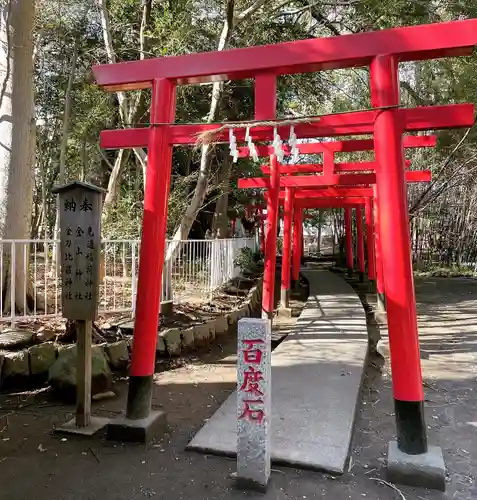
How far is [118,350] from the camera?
5.79 metres

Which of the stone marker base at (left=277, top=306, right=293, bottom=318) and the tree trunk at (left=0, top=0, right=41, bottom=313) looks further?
the stone marker base at (left=277, top=306, right=293, bottom=318)

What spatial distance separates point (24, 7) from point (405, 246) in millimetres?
6023

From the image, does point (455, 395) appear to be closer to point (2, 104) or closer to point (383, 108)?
point (383, 108)

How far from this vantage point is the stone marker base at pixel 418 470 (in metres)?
3.18

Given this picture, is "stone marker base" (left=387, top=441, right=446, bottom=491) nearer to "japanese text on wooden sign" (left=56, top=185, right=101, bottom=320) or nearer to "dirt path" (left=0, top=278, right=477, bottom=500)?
"dirt path" (left=0, top=278, right=477, bottom=500)

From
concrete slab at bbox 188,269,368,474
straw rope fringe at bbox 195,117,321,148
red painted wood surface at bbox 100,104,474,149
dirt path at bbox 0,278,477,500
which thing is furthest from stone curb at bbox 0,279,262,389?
straw rope fringe at bbox 195,117,321,148

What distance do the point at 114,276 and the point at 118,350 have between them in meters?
2.42

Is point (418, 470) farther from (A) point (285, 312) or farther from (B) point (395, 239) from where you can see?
(A) point (285, 312)

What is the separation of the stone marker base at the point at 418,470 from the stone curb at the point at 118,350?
3.55 metres

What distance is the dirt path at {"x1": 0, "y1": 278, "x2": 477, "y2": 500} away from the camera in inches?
121

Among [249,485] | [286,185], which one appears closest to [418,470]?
[249,485]

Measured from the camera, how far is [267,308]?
8.44 m

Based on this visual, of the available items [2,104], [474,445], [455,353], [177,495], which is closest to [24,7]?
[2,104]

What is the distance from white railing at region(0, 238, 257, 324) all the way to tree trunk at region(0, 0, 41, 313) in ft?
0.09
